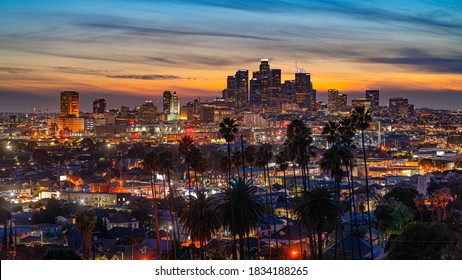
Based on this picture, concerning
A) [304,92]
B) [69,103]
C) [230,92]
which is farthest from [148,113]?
[304,92]

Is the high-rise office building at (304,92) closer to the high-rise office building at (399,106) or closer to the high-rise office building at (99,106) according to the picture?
the high-rise office building at (399,106)

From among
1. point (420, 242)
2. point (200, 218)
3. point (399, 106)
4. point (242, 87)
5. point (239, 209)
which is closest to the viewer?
point (239, 209)

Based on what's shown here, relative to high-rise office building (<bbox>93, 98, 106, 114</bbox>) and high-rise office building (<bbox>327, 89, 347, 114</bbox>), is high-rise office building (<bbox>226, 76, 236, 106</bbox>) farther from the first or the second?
high-rise office building (<bbox>93, 98, 106, 114</bbox>)

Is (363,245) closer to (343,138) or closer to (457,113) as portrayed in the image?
(343,138)

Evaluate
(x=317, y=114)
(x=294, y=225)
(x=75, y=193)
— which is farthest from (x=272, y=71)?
(x=294, y=225)

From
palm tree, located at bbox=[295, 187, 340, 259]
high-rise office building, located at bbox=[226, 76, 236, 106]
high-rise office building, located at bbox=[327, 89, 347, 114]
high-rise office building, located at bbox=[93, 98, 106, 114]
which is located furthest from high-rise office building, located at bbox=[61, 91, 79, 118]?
palm tree, located at bbox=[295, 187, 340, 259]

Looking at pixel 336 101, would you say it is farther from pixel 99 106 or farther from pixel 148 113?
pixel 99 106
